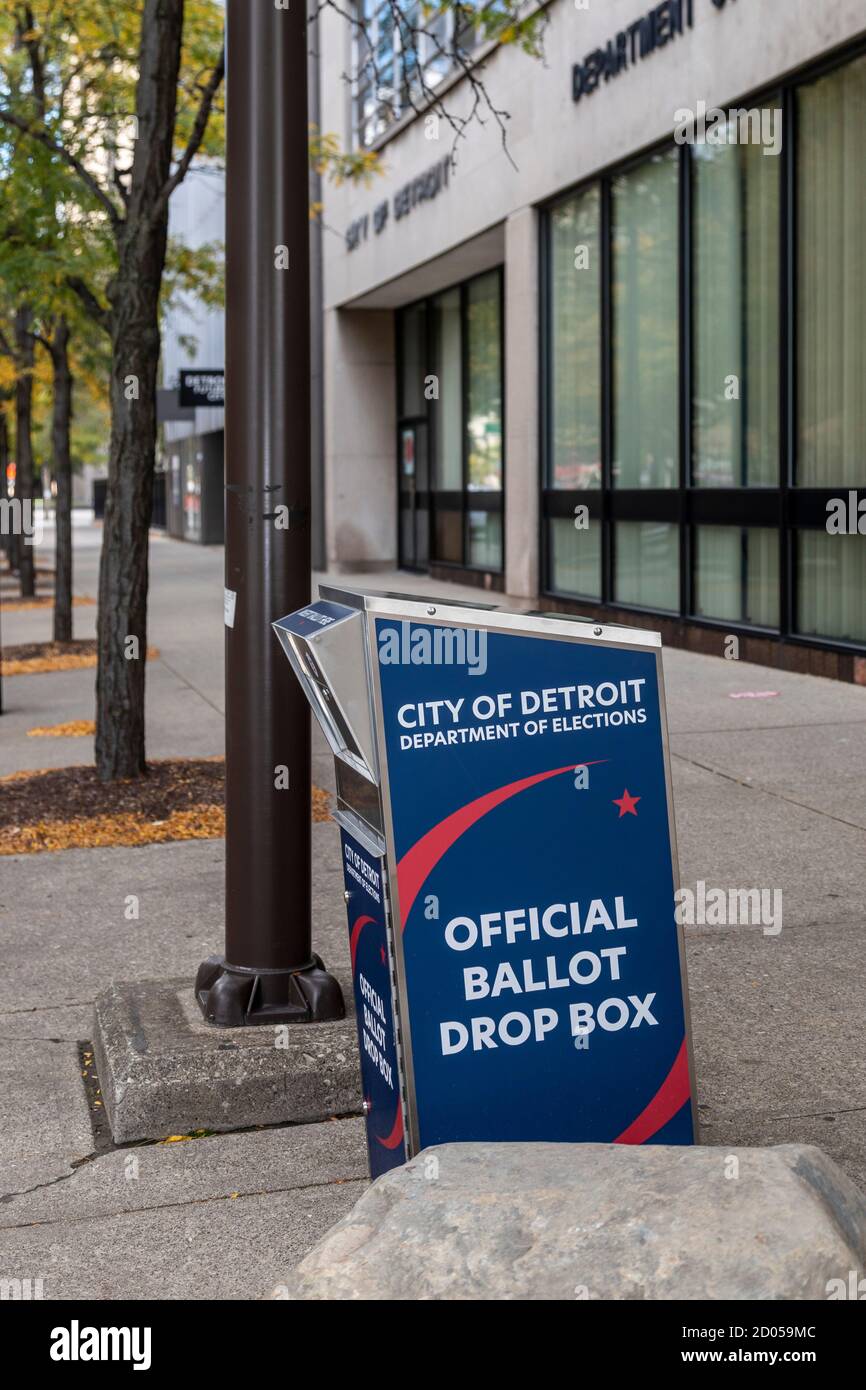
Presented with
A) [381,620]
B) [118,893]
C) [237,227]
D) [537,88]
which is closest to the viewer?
[381,620]

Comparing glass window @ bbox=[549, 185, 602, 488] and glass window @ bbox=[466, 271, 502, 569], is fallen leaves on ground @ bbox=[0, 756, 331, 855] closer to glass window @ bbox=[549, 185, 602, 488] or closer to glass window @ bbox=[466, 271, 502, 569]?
glass window @ bbox=[549, 185, 602, 488]

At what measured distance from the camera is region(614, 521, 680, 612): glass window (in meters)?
14.5

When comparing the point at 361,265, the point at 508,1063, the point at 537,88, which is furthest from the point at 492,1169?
the point at 361,265

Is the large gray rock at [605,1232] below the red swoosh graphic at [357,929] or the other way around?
below

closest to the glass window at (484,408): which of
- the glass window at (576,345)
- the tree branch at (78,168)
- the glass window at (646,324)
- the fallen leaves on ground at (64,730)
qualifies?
the glass window at (576,345)

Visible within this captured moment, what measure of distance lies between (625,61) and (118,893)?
35.2 ft

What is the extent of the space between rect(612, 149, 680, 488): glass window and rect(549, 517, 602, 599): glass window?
95 cm

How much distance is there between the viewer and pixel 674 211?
46.7ft

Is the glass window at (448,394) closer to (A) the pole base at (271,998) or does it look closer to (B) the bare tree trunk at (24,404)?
(B) the bare tree trunk at (24,404)

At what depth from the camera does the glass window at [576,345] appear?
53.3ft

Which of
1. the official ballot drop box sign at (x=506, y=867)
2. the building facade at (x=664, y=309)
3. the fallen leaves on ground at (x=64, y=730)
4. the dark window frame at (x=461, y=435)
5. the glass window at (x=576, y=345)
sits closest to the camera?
the official ballot drop box sign at (x=506, y=867)

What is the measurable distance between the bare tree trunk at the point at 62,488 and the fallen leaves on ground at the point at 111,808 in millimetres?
7812

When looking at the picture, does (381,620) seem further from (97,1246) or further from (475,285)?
(475,285)

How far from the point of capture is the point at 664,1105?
11.4 ft
